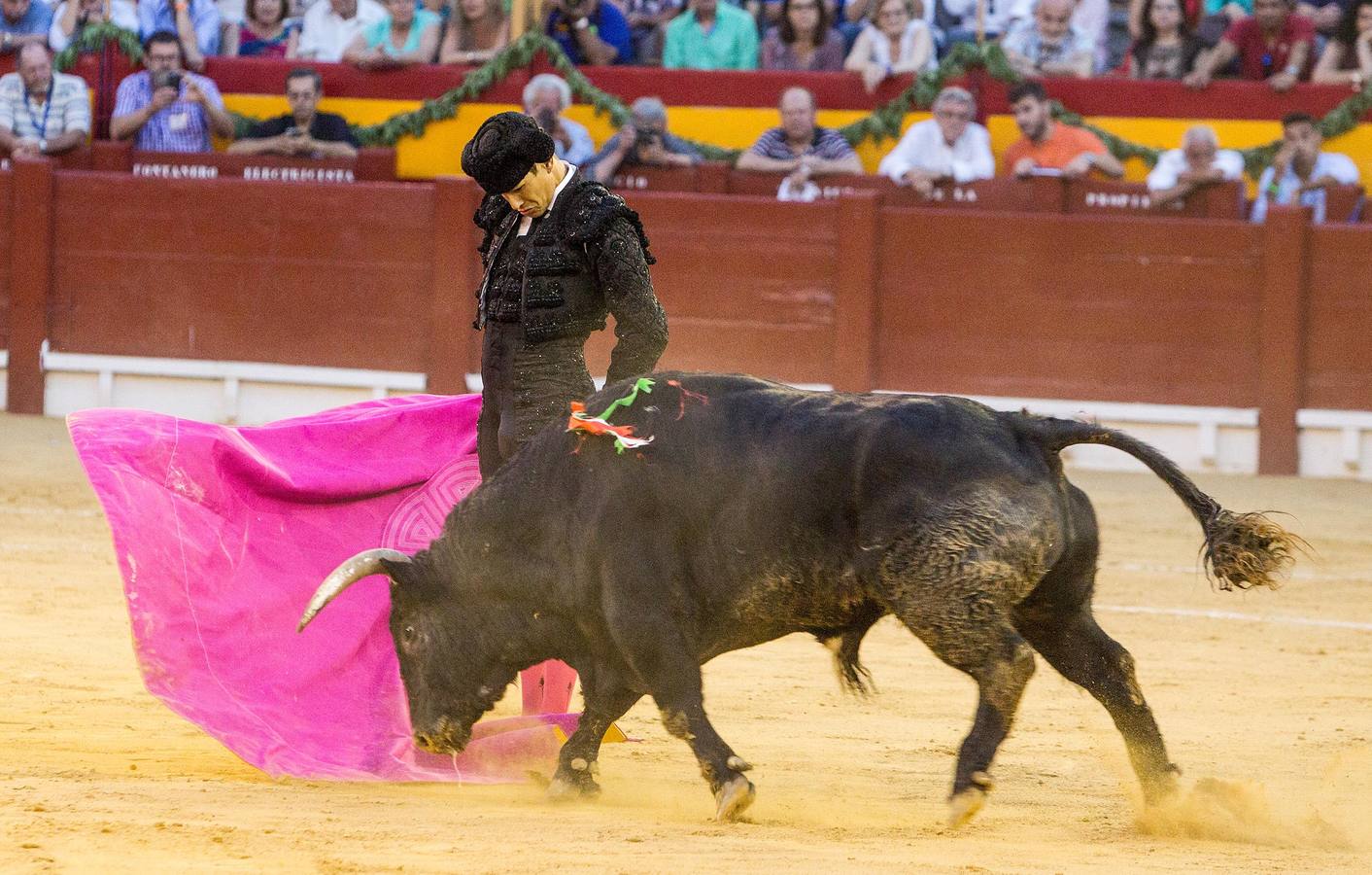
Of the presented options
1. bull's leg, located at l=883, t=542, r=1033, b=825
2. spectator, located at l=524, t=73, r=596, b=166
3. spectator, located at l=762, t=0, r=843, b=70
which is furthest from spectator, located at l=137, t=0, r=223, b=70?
bull's leg, located at l=883, t=542, r=1033, b=825

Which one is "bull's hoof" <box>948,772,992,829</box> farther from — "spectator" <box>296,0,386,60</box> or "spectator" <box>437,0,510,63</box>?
"spectator" <box>296,0,386,60</box>

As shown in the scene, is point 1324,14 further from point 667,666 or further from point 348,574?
point 348,574

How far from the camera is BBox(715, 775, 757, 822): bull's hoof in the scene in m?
3.26

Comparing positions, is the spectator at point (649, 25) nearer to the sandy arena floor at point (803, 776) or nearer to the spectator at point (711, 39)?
the spectator at point (711, 39)

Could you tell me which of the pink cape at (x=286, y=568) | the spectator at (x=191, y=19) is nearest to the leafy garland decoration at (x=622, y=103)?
the spectator at (x=191, y=19)

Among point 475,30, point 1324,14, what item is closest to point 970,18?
point 1324,14

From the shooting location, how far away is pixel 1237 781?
3607mm

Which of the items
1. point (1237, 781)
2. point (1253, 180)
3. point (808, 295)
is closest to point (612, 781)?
point (1237, 781)

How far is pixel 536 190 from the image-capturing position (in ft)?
11.9

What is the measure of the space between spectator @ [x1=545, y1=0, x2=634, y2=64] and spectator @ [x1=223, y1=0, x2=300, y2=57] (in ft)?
4.93

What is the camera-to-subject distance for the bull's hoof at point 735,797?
10.7 feet

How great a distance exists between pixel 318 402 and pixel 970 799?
6.69 m

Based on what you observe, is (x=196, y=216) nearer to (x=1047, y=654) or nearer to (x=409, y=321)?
(x=409, y=321)

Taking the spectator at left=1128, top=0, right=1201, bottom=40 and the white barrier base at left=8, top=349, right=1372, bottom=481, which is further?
the spectator at left=1128, top=0, right=1201, bottom=40
